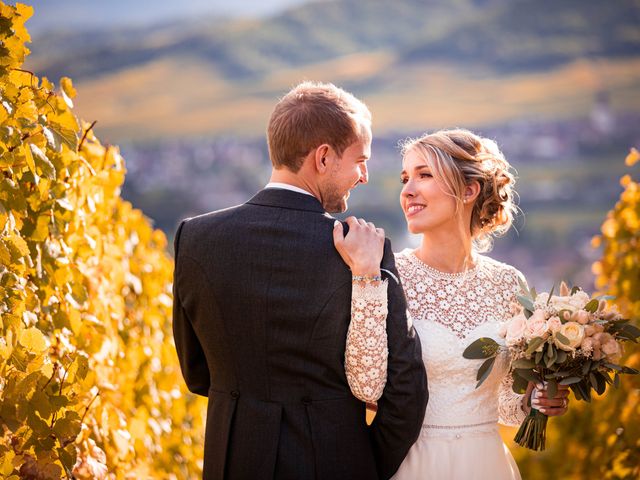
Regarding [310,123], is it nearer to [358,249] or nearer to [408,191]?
[358,249]

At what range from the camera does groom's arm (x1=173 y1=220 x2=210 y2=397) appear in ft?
8.45

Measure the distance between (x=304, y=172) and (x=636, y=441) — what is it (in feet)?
7.58

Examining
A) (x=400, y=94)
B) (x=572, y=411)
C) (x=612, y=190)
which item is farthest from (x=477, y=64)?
(x=572, y=411)

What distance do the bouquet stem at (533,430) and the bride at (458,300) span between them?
5 centimetres

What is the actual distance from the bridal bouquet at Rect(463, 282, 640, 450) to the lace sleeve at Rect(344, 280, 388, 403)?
507 millimetres

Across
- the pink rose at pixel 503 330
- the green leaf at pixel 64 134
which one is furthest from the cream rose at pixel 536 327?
the green leaf at pixel 64 134

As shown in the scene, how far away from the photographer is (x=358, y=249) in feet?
7.60

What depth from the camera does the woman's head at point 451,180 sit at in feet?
9.89

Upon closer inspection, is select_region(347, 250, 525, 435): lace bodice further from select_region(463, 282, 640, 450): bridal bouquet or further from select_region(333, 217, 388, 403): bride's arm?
select_region(333, 217, 388, 403): bride's arm

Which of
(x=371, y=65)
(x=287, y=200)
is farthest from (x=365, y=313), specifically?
(x=371, y=65)

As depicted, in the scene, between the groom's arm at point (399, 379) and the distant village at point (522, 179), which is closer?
the groom's arm at point (399, 379)

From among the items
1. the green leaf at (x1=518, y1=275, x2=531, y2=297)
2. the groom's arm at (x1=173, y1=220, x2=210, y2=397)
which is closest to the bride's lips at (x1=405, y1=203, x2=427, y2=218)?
the green leaf at (x1=518, y1=275, x2=531, y2=297)

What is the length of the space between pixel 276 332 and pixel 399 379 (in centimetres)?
40

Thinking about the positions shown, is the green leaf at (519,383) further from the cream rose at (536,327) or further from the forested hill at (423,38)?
the forested hill at (423,38)
